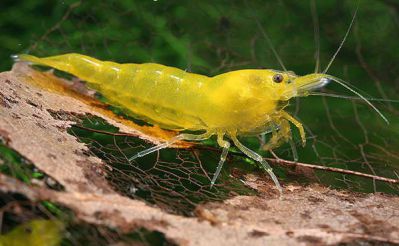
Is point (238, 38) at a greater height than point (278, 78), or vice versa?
point (238, 38)

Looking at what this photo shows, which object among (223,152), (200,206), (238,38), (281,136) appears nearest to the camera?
(200,206)

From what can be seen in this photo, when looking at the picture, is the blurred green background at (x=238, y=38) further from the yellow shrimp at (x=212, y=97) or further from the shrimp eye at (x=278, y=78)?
the shrimp eye at (x=278, y=78)

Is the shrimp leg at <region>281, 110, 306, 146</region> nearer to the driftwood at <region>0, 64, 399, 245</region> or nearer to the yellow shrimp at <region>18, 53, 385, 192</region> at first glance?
the yellow shrimp at <region>18, 53, 385, 192</region>

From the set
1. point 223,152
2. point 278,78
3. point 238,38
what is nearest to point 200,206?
point 223,152

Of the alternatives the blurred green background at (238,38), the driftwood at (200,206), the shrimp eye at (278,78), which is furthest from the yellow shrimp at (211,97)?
the driftwood at (200,206)

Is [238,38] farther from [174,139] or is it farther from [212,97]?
[174,139]

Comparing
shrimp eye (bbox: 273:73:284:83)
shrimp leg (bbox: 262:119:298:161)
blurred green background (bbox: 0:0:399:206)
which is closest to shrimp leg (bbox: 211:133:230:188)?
shrimp leg (bbox: 262:119:298:161)
